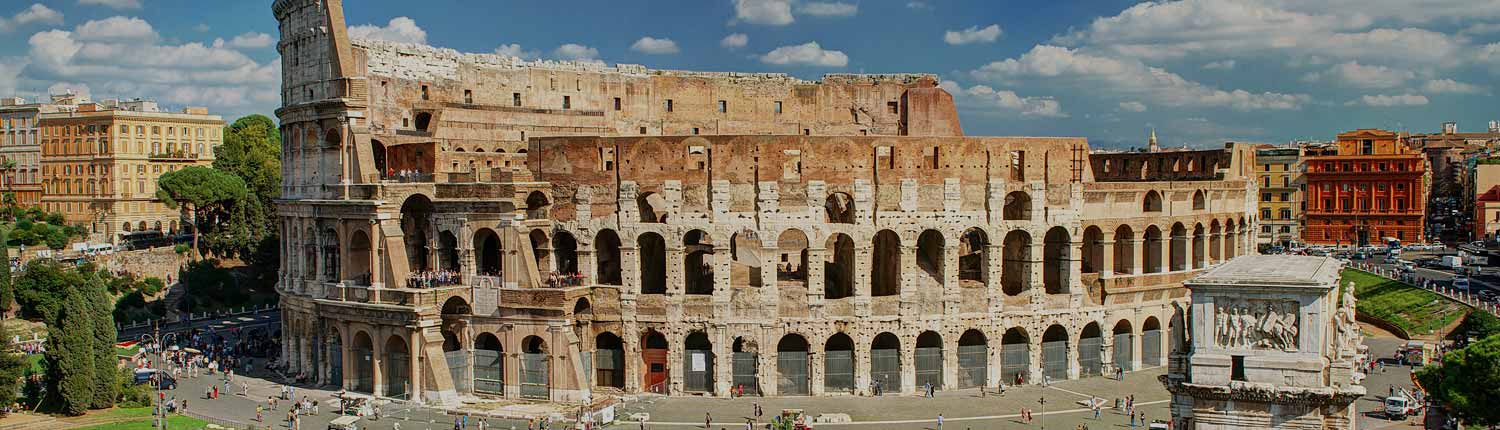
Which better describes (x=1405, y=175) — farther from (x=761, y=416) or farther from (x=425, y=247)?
(x=425, y=247)

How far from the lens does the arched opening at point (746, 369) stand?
4631cm

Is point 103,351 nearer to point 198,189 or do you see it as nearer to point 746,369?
point 746,369

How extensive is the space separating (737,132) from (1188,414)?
35025 millimetres

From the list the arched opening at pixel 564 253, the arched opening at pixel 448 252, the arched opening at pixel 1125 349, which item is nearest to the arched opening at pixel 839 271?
the arched opening at pixel 564 253

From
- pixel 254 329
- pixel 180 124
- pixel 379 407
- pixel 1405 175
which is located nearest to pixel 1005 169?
pixel 379 407

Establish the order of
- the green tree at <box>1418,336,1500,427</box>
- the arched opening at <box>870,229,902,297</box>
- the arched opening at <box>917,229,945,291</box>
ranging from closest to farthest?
the green tree at <box>1418,336,1500,427</box>
the arched opening at <box>917,229,945,291</box>
the arched opening at <box>870,229,902,297</box>

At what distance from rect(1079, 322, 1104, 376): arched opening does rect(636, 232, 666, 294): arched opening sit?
1739cm

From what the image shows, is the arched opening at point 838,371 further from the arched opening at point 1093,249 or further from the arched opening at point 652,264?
the arched opening at point 1093,249

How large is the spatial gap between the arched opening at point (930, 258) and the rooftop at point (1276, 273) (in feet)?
59.1

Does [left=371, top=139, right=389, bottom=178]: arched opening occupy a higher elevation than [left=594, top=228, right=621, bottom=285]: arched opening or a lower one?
higher

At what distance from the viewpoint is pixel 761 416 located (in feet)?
142

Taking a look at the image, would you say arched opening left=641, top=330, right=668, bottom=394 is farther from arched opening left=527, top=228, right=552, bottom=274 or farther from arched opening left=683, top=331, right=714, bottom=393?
arched opening left=527, top=228, right=552, bottom=274

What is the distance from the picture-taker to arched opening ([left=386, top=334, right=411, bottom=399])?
152ft

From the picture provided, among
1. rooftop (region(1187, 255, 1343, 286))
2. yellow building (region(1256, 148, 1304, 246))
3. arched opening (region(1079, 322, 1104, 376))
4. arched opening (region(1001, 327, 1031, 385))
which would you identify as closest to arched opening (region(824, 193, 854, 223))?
arched opening (region(1001, 327, 1031, 385))
